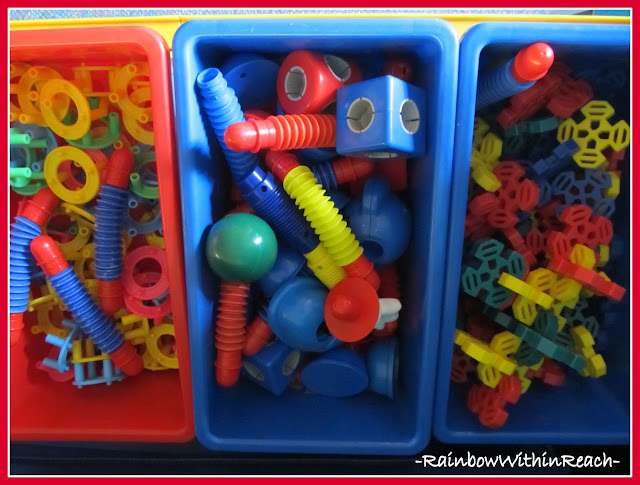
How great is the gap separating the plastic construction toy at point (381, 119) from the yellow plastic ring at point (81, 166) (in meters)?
0.38

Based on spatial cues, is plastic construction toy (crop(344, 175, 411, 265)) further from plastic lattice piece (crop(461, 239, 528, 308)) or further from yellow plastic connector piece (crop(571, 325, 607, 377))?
yellow plastic connector piece (crop(571, 325, 607, 377))

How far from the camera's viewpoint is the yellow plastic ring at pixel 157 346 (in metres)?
0.76

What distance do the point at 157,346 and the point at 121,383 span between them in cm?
10

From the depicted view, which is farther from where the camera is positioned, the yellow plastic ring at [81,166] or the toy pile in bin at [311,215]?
the yellow plastic ring at [81,166]

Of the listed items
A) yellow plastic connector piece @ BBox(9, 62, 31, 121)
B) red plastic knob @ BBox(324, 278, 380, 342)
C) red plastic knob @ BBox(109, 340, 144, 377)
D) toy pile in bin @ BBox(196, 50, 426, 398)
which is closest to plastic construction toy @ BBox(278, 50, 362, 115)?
toy pile in bin @ BBox(196, 50, 426, 398)

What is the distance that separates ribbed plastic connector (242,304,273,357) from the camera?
702mm

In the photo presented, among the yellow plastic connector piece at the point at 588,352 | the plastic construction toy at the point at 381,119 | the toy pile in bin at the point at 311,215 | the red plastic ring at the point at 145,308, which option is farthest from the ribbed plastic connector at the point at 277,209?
the yellow plastic connector piece at the point at 588,352

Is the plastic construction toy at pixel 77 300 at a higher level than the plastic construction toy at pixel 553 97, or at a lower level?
lower

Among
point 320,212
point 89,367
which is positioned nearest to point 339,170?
point 320,212

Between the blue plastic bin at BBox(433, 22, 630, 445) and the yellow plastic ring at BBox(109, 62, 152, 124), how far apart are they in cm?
43

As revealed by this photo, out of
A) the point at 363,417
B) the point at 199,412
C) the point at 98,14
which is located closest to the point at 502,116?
the point at 363,417

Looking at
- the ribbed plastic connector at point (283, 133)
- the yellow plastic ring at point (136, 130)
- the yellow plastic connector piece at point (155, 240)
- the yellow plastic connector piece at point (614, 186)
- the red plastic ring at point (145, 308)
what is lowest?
the red plastic ring at point (145, 308)

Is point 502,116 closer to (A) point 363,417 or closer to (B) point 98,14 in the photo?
(A) point 363,417

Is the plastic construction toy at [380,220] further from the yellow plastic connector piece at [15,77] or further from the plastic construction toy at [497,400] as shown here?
the yellow plastic connector piece at [15,77]
